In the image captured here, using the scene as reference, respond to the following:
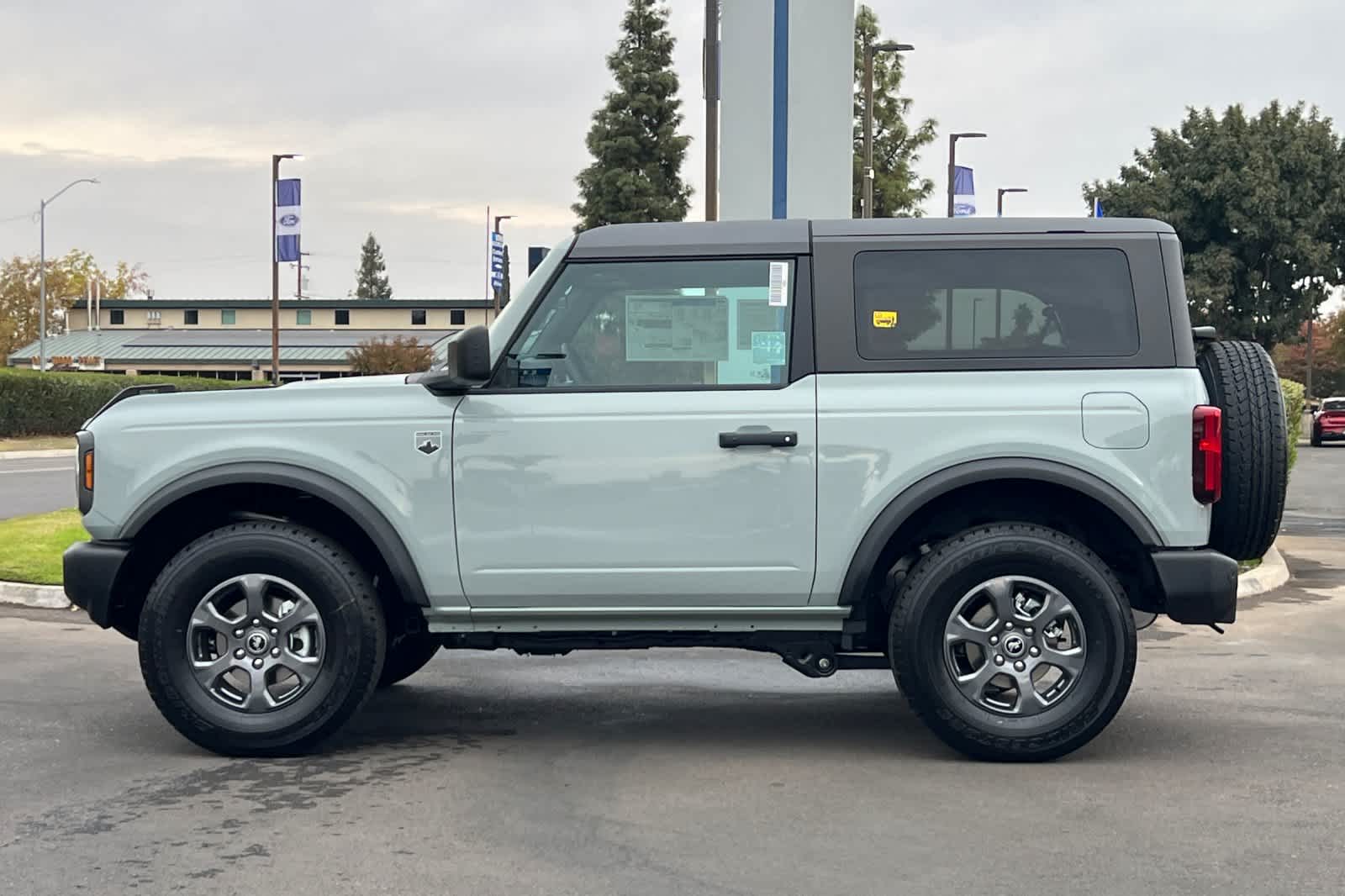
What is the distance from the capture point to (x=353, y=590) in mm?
6184

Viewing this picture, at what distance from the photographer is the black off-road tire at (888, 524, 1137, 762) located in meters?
6.03

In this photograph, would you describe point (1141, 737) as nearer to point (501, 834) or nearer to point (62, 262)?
point (501, 834)

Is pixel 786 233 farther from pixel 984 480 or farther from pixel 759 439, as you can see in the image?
pixel 984 480

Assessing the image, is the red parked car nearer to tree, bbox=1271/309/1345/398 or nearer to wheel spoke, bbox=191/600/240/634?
wheel spoke, bbox=191/600/240/634

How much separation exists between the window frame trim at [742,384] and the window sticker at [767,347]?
1.5 inches

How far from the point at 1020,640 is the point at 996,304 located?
130 centimetres

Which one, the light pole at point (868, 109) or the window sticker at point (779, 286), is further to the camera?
the light pole at point (868, 109)

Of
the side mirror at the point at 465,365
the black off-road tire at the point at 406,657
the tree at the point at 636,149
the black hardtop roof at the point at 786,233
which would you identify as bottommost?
the black off-road tire at the point at 406,657

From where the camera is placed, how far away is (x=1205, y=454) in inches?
237

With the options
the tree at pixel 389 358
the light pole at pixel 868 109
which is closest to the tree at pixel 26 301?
the tree at pixel 389 358

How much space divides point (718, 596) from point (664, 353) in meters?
0.97

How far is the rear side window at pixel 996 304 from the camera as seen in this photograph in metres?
6.20

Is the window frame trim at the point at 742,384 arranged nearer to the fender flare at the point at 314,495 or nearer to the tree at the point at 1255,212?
the fender flare at the point at 314,495

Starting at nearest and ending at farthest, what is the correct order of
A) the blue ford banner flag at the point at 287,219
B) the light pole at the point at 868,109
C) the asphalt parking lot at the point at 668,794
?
1. the asphalt parking lot at the point at 668,794
2. the light pole at the point at 868,109
3. the blue ford banner flag at the point at 287,219
